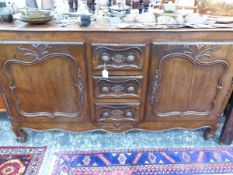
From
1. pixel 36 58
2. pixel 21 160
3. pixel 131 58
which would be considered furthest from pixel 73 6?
pixel 21 160

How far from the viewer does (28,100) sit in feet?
4.22

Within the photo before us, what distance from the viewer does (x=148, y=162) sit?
136 cm

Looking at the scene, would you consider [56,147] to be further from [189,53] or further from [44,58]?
[189,53]

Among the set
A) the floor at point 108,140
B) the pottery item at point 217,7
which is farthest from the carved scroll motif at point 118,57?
the pottery item at point 217,7

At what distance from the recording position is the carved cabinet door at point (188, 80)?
3.56ft

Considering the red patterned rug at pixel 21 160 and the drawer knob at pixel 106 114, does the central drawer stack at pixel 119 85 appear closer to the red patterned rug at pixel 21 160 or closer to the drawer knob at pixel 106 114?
the drawer knob at pixel 106 114

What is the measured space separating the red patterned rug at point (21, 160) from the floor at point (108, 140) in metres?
0.05

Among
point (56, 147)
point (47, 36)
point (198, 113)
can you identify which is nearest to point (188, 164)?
point (198, 113)

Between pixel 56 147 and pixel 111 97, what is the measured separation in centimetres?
60

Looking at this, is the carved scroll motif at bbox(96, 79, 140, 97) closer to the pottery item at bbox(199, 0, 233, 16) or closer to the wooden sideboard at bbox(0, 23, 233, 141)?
the wooden sideboard at bbox(0, 23, 233, 141)

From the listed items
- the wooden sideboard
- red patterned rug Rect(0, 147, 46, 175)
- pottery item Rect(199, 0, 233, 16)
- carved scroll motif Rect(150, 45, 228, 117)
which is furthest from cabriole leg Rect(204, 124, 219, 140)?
red patterned rug Rect(0, 147, 46, 175)

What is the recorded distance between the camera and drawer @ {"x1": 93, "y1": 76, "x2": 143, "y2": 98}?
117 centimetres

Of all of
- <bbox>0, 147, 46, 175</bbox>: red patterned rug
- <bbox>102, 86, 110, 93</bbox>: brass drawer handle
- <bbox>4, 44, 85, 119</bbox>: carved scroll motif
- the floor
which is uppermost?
<bbox>4, 44, 85, 119</bbox>: carved scroll motif

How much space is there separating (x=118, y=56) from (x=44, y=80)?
48 centimetres
